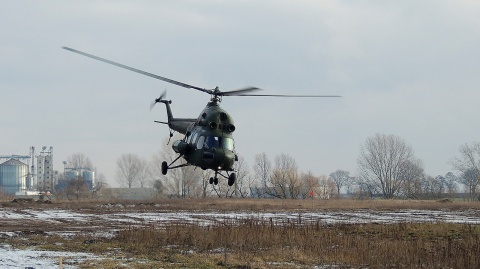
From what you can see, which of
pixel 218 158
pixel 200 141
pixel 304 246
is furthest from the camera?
pixel 200 141

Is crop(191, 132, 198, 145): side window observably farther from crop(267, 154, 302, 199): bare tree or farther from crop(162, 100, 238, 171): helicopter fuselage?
crop(267, 154, 302, 199): bare tree

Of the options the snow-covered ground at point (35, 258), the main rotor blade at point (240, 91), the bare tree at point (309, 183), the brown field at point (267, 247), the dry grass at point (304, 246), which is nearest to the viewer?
the snow-covered ground at point (35, 258)

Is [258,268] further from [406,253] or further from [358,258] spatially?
[406,253]

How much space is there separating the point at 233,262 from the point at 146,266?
286 centimetres

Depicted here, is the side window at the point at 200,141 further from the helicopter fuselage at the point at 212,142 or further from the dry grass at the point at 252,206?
the dry grass at the point at 252,206

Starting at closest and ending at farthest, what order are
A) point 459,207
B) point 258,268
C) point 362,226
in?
point 258,268
point 362,226
point 459,207

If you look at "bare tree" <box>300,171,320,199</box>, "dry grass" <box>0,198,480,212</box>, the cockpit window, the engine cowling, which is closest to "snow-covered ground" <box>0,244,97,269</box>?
the engine cowling

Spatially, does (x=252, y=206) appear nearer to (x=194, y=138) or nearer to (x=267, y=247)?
(x=194, y=138)

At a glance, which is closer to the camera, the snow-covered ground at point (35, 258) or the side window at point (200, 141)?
the snow-covered ground at point (35, 258)

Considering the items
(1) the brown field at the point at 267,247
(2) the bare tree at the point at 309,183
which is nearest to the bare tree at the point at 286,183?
(2) the bare tree at the point at 309,183

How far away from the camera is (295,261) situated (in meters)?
20.5

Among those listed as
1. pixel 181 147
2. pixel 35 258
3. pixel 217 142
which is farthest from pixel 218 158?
pixel 35 258

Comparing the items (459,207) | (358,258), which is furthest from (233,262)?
(459,207)

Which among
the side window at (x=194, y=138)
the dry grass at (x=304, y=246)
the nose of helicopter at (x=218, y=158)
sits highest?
the side window at (x=194, y=138)
